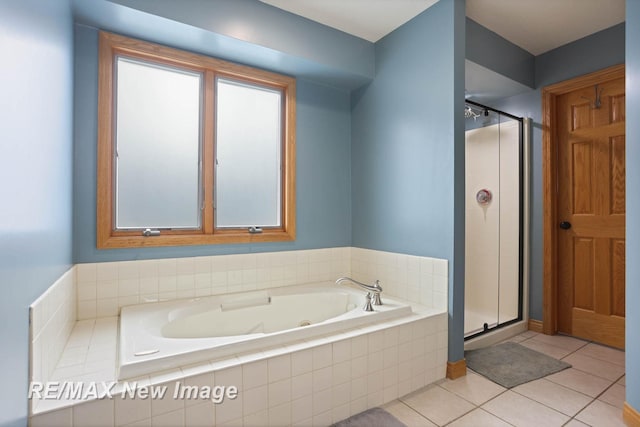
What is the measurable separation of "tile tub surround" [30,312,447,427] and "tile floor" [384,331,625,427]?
0.13 m

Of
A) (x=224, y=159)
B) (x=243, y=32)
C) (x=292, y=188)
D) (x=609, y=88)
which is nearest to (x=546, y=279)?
(x=609, y=88)

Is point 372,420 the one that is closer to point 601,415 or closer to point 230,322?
point 230,322

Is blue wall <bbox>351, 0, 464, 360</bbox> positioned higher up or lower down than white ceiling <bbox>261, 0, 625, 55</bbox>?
lower down

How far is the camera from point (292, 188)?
2.73 meters

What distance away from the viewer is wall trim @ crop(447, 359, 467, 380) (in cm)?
215

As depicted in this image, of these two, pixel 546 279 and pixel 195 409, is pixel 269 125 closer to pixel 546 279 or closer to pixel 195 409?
pixel 195 409

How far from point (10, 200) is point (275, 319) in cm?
174

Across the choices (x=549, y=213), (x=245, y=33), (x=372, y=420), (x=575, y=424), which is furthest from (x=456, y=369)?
(x=245, y=33)

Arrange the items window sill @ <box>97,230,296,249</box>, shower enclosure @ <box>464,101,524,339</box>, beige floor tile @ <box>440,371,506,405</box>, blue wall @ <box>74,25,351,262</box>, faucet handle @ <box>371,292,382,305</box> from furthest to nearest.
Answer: shower enclosure @ <box>464,101,524,339</box>, blue wall @ <box>74,25,351,262</box>, faucet handle @ <box>371,292,382,305</box>, window sill @ <box>97,230,296,249</box>, beige floor tile @ <box>440,371,506,405</box>

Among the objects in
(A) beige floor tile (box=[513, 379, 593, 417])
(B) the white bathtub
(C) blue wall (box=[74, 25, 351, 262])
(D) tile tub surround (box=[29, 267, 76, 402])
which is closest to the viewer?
(D) tile tub surround (box=[29, 267, 76, 402])

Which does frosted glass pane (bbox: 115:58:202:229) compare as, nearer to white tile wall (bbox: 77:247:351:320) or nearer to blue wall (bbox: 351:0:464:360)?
white tile wall (bbox: 77:247:351:320)

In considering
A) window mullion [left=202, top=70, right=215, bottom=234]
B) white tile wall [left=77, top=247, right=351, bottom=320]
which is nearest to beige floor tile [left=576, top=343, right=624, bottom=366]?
white tile wall [left=77, top=247, right=351, bottom=320]

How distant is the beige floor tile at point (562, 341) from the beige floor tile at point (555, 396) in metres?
0.77

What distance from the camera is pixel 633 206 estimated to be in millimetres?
1620
